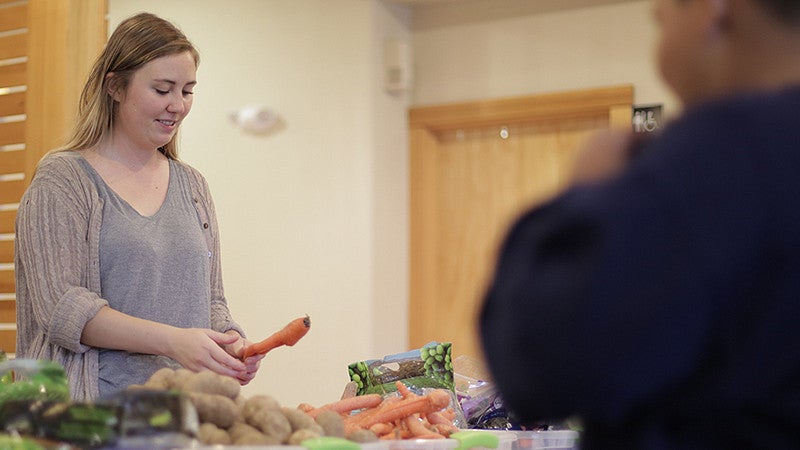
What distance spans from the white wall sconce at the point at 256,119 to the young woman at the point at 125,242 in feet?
9.72

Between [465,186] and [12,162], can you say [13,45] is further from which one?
[465,186]

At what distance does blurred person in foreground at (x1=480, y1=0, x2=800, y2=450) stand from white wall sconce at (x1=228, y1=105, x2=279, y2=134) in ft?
15.3

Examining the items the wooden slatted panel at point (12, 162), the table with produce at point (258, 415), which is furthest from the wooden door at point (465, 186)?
the table with produce at point (258, 415)

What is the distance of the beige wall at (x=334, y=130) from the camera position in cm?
522

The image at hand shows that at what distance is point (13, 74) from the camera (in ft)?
10.9

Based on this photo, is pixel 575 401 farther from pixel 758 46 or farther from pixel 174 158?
pixel 174 158

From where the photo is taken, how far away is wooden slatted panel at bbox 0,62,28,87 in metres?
3.29

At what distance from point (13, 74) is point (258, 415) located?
88.3 inches

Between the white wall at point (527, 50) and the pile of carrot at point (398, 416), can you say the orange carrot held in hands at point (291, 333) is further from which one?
the white wall at point (527, 50)

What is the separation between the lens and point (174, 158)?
2.50 m

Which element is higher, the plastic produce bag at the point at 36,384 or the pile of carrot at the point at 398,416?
the plastic produce bag at the point at 36,384

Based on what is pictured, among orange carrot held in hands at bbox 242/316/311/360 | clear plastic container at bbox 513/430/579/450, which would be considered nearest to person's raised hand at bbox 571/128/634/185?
orange carrot held in hands at bbox 242/316/311/360

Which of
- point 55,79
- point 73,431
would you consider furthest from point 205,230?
point 73,431

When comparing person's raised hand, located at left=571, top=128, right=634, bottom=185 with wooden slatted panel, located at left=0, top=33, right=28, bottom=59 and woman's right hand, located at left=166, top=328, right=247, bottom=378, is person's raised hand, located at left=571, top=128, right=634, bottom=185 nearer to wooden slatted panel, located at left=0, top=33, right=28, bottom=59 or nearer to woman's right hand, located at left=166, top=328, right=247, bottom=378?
woman's right hand, located at left=166, top=328, right=247, bottom=378
